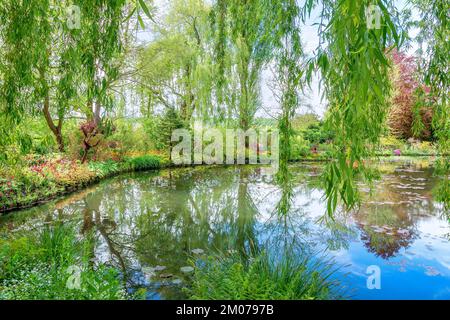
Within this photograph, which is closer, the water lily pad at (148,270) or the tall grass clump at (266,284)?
the tall grass clump at (266,284)

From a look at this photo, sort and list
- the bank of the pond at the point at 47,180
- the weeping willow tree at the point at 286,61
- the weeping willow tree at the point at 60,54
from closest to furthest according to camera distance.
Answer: the weeping willow tree at the point at 60,54 < the weeping willow tree at the point at 286,61 < the bank of the pond at the point at 47,180

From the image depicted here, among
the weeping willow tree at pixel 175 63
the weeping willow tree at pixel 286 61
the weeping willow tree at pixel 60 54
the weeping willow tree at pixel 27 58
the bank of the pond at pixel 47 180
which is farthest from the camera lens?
the weeping willow tree at pixel 175 63

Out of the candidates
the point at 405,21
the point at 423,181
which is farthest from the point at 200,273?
the point at 423,181

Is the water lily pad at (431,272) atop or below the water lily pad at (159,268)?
below

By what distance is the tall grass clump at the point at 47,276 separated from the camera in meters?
2.04

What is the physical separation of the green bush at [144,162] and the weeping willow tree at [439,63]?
9.92 meters

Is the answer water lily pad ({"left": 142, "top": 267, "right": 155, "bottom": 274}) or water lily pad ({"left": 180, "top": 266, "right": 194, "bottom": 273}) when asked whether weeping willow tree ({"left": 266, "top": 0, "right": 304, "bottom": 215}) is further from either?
water lily pad ({"left": 142, "top": 267, "right": 155, "bottom": 274})

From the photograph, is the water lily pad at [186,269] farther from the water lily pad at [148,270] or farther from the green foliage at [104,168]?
the green foliage at [104,168]

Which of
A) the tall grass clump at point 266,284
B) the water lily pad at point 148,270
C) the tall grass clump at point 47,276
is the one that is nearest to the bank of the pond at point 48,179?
the tall grass clump at point 47,276

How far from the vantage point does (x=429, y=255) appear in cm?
342

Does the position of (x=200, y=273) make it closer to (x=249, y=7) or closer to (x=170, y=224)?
(x=170, y=224)

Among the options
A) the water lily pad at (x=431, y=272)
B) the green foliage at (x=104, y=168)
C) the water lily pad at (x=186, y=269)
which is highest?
the green foliage at (x=104, y=168)

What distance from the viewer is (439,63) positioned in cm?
242

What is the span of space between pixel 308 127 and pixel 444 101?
16654 millimetres
